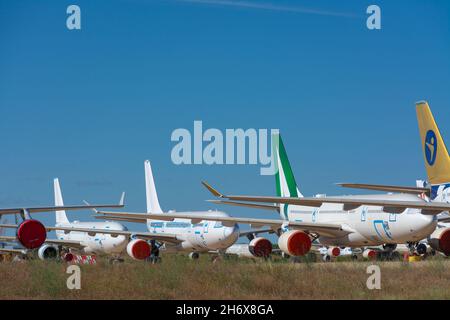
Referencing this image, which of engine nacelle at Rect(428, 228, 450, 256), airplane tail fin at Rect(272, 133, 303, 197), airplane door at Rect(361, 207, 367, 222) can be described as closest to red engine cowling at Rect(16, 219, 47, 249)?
engine nacelle at Rect(428, 228, 450, 256)

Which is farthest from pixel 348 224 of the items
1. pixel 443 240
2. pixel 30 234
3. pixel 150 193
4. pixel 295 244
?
pixel 150 193

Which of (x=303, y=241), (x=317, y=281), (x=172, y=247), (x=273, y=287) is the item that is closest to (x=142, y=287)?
(x=273, y=287)

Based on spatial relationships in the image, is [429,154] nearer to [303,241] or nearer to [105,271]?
[303,241]

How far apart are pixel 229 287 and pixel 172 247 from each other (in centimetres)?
3342

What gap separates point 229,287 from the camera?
1645 cm

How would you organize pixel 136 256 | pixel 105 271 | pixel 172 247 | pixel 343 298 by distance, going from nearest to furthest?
pixel 343 298, pixel 105 271, pixel 136 256, pixel 172 247

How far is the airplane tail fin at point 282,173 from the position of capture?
45938 mm

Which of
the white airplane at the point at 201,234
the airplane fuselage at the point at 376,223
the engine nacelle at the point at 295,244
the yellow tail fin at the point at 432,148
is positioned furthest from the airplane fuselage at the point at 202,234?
the yellow tail fin at the point at 432,148

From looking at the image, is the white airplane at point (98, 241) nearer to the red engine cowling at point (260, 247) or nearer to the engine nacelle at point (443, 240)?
the red engine cowling at point (260, 247)

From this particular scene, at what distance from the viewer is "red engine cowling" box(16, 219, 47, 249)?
19.8m

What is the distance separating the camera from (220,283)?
17.1 meters

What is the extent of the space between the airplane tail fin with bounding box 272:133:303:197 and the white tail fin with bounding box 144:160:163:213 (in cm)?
1828

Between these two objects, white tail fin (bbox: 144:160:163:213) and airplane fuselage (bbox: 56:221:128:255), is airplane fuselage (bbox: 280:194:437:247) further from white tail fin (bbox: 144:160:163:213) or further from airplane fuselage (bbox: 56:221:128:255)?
white tail fin (bbox: 144:160:163:213)

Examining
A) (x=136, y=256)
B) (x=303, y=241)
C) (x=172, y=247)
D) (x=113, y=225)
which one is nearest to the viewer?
(x=303, y=241)
